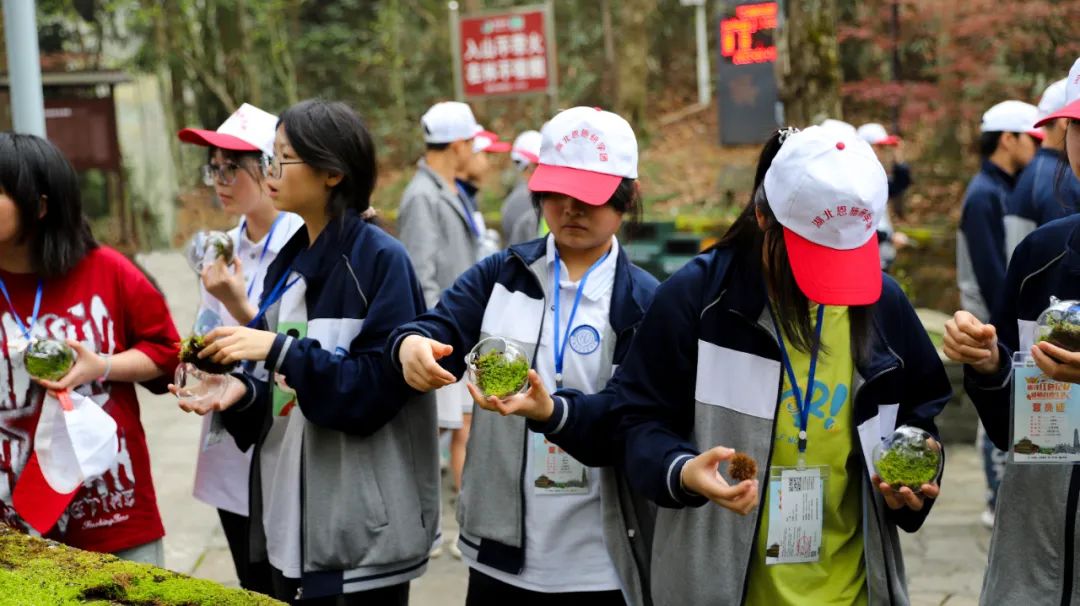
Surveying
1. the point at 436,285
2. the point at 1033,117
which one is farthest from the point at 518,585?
the point at 1033,117

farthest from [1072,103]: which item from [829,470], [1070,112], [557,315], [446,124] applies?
[446,124]

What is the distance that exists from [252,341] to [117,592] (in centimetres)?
96

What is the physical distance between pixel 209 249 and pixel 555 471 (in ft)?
4.27

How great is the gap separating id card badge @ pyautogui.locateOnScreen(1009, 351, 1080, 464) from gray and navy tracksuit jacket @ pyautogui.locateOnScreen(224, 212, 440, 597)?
60.8 inches

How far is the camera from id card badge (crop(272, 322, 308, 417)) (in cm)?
349

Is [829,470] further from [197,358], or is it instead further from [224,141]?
[224,141]

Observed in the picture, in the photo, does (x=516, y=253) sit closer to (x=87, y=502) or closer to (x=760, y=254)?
(x=760, y=254)

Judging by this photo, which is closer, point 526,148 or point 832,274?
point 832,274

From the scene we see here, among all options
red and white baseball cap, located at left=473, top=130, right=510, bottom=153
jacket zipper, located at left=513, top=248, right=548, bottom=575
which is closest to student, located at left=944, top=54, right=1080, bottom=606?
jacket zipper, located at left=513, top=248, right=548, bottom=575

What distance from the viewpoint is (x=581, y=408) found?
3.01 meters

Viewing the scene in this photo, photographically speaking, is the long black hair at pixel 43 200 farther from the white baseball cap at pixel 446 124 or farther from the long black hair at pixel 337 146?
the white baseball cap at pixel 446 124

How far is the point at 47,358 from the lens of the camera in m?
3.56

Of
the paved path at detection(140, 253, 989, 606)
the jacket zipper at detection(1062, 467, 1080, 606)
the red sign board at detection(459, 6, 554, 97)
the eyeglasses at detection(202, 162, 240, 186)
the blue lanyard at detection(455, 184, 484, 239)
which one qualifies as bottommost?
the paved path at detection(140, 253, 989, 606)

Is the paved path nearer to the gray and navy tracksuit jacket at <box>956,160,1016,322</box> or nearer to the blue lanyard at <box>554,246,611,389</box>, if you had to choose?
the gray and navy tracksuit jacket at <box>956,160,1016,322</box>
